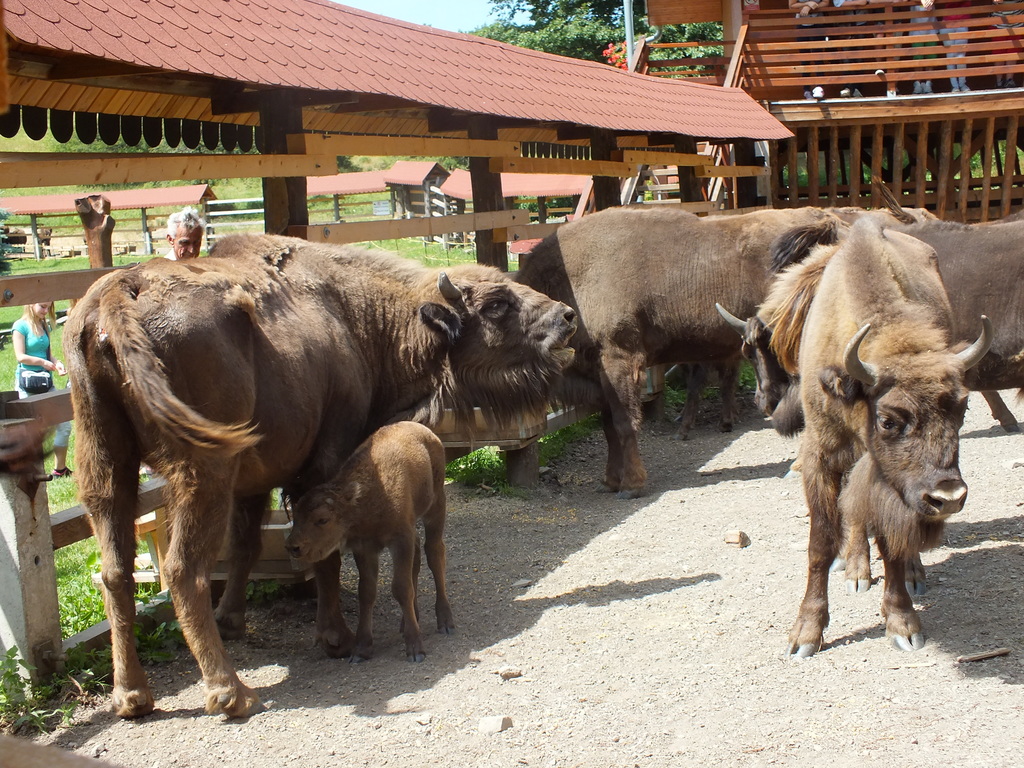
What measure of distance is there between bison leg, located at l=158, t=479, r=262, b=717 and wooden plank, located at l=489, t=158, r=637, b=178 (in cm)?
522

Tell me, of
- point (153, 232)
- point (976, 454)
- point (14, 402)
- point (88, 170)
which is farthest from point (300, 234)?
point (153, 232)

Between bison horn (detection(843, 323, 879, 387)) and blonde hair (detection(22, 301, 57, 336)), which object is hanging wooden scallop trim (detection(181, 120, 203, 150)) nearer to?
blonde hair (detection(22, 301, 57, 336))

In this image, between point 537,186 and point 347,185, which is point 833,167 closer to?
point 537,186

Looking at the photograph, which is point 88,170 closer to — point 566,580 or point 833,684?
point 566,580

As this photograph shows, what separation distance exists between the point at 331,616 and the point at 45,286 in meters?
2.17

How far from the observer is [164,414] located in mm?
4176

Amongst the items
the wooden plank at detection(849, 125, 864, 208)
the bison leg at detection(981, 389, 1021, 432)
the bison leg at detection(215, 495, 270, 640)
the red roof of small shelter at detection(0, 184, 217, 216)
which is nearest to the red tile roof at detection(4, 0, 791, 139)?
the bison leg at detection(215, 495, 270, 640)

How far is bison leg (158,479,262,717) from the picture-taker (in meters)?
4.40

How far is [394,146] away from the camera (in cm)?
741

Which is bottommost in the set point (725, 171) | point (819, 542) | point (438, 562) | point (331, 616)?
point (331, 616)

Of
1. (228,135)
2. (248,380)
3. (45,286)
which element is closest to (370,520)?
(248,380)

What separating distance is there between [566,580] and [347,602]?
138cm

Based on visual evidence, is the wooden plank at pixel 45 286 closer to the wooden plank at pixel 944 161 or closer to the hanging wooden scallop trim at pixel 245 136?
the hanging wooden scallop trim at pixel 245 136

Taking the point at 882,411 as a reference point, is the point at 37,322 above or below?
above
